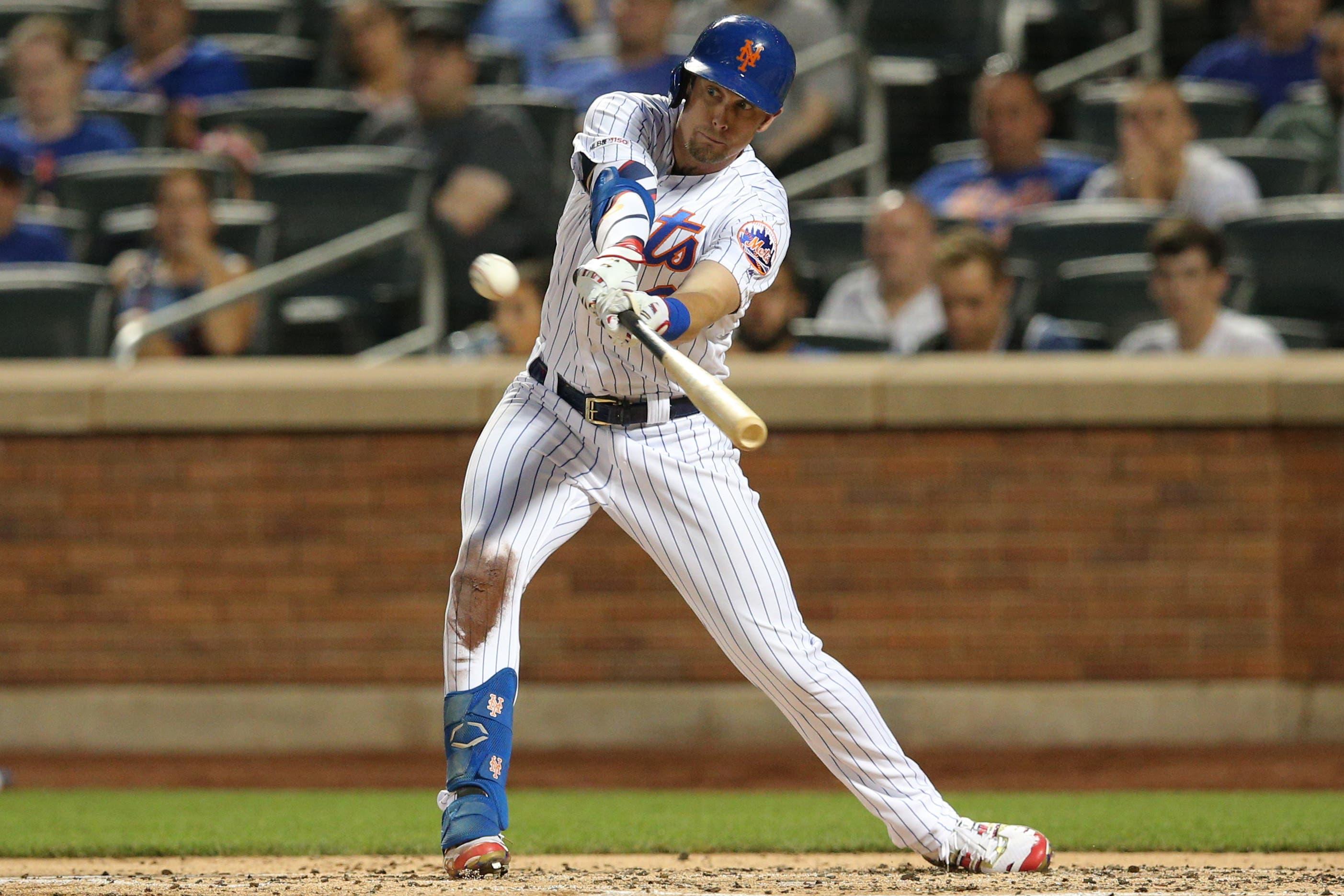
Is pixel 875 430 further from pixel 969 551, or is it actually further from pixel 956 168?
pixel 956 168

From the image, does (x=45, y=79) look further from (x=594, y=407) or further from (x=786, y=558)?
(x=594, y=407)

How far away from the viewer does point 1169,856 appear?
457 centimetres

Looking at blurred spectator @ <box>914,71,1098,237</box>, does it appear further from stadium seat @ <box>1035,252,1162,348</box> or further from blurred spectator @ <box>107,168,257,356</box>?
blurred spectator @ <box>107,168,257,356</box>

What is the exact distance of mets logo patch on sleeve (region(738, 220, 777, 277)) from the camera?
3.68m

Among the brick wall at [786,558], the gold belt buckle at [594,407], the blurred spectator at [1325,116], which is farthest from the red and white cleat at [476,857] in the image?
the blurred spectator at [1325,116]

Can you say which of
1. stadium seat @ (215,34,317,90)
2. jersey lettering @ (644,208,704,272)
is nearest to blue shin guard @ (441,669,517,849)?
jersey lettering @ (644,208,704,272)

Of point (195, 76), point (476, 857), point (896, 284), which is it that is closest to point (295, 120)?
point (195, 76)

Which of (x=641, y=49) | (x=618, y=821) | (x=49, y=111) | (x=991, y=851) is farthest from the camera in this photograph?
(x=49, y=111)

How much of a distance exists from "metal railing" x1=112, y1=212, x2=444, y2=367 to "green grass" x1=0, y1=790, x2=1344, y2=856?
1.97m

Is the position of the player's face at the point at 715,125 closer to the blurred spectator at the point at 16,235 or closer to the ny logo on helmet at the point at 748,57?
the ny logo on helmet at the point at 748,57

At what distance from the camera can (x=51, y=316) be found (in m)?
7.61

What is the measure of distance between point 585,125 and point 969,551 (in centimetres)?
367

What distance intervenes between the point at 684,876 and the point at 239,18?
7627mm

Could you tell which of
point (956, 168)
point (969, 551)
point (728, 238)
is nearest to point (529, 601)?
point (969, 551)
